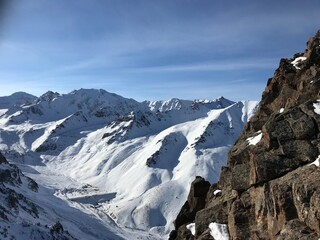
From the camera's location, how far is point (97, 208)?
177875 millimetres

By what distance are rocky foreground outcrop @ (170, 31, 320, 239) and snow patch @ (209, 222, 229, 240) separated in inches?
18.4

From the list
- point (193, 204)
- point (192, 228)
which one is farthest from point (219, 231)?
point (193, 204)

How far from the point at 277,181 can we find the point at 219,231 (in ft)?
22.9

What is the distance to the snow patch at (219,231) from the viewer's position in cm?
2959

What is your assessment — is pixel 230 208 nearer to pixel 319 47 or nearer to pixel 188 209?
pixel 188 209

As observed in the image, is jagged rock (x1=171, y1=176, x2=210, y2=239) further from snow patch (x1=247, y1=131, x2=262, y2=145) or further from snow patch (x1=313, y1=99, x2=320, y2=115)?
snow patch (x1=313, y1=99, x2=320, y2=115)

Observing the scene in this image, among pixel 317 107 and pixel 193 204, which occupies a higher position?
pixel 317 107

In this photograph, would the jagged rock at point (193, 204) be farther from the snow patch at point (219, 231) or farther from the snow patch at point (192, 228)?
the snow patch at point (219, 231)

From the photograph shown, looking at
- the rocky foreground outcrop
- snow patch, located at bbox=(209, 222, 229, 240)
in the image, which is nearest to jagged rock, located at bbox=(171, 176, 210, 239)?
the rocky foreground outcrop

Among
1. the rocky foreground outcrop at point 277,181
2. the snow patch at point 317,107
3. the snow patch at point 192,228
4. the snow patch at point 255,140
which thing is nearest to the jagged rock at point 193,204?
the rocky foreground outcrop at point 277,181

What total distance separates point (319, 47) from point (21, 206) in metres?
74.9

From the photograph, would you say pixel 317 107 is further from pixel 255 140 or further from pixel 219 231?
pixel 219 231

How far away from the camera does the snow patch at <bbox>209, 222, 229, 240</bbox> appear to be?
97.1 ft

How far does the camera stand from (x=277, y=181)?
25.9m
